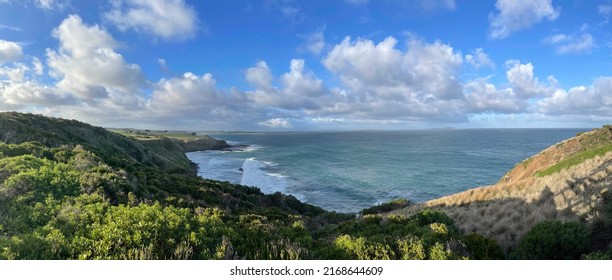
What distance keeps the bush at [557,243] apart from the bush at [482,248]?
0.81 metres

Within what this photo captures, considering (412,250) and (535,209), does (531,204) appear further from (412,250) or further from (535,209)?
(412,250)

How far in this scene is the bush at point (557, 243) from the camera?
830 centimetres

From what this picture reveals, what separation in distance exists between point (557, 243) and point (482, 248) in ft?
6.43

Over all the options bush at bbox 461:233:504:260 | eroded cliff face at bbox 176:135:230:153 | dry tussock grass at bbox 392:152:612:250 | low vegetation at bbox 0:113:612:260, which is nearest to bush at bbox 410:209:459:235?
low vegetation at bbox 0:113:612:260

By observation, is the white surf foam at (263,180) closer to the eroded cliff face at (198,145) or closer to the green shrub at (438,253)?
the green shrub at (438,253)

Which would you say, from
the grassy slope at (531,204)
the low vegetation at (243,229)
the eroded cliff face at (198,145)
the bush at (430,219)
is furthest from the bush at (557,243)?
the eroded cliff face at (198,145)

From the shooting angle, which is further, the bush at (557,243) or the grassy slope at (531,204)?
the grassy slope at (531,204)

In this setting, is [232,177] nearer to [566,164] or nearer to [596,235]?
[566,164]

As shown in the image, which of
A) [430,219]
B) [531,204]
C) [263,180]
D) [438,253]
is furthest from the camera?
[263,180]

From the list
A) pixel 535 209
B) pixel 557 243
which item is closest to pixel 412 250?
pixel 557 243

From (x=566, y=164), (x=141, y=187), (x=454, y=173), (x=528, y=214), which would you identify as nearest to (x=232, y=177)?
(x=454, y=173)

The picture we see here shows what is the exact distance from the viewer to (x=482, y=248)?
27.4 feet

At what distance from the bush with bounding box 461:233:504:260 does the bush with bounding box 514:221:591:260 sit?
31.8 inches
